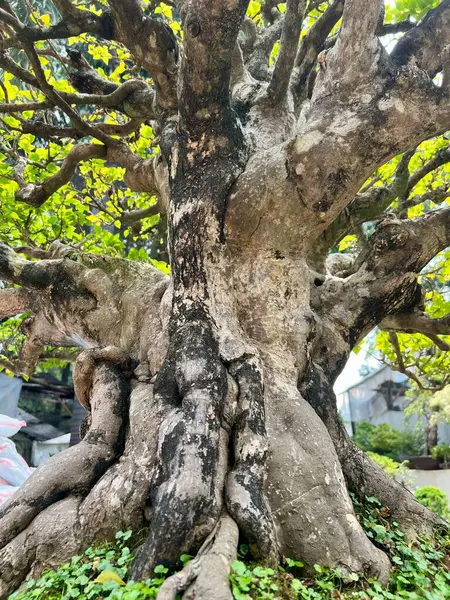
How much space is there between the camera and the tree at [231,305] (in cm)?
241

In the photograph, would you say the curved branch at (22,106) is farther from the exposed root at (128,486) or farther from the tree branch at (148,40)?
the exposed root at (128,486)

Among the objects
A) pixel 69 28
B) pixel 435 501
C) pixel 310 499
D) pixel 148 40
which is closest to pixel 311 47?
pixel 148 40

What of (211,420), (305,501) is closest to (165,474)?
(211,420)

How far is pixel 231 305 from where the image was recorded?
3.24 m

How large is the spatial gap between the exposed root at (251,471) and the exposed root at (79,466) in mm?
950

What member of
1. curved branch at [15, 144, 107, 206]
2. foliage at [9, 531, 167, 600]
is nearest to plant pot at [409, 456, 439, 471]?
curved branch at [15, 144, 107, 206]

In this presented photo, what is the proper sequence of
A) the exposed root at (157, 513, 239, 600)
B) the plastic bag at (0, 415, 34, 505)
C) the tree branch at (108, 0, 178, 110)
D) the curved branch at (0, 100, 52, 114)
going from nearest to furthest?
the exposed root at (157, 513, 239, 600) < the tree branch at (108, 0, 178, 110) < the curved branch at (0, 100, 52, 114) < the plastic bag at (0, 415, 34, 505)

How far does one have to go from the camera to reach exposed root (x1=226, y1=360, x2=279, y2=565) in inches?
84.8

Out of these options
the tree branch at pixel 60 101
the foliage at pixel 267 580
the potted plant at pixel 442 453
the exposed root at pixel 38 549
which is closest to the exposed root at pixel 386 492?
the foliage at pixel 267 580

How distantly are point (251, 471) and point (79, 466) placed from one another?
3.73ft

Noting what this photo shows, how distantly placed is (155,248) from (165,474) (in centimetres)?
1009

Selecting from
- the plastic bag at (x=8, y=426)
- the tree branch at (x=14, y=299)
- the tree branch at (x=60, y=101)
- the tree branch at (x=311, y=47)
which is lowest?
the plastic bag at (x=8, y=426)

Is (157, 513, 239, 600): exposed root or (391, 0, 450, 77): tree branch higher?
(391, 0, 450, 77): tree branch

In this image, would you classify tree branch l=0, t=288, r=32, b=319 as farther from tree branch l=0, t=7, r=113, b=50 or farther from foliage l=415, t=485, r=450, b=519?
foliage l=415, t=485, r=450, b=519
